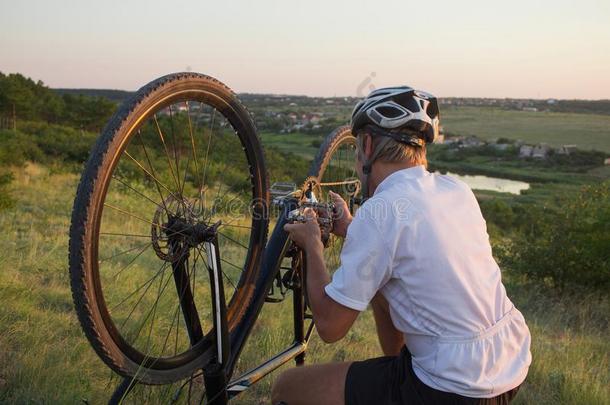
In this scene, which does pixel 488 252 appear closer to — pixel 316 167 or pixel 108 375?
pixel 316 167

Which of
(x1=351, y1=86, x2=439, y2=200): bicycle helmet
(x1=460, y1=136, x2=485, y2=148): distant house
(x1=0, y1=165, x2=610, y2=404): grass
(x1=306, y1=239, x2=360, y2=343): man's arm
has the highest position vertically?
(x1=351, y1=86, x2=439, y2=200): bicycle helmet

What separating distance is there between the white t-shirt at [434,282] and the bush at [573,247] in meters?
8.02

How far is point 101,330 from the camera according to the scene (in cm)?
204

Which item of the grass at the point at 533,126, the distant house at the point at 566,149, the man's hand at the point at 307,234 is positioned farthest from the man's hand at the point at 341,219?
the distant house at the point at 566,149

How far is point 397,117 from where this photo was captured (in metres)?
2.12

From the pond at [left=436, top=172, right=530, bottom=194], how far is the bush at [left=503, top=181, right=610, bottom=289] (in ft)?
109

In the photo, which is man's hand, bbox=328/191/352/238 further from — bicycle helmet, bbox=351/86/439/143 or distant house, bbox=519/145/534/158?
distant house, bbox=519/145/534/158

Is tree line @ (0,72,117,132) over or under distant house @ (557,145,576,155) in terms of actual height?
over

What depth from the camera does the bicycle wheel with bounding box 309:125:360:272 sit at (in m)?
3.86

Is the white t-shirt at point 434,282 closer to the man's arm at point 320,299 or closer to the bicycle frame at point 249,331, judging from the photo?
the man's arm at point 320,299

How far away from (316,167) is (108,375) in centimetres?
186

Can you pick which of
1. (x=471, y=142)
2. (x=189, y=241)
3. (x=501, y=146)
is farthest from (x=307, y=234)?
(x=471, y=142)

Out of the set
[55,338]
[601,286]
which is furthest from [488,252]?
[601,286]

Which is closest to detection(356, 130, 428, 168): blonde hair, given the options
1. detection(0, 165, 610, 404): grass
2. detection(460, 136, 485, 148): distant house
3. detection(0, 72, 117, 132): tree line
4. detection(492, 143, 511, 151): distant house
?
detection(0, 165, 610, 404): grass
